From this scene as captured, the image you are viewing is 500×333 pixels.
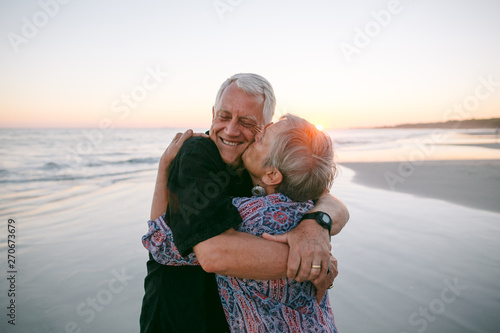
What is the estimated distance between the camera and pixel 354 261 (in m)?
4.38

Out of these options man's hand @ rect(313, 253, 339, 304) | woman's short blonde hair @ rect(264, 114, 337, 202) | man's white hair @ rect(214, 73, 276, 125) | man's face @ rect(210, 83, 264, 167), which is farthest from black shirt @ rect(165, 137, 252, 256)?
man's white hair @ rect(214, 73, 276, 125)

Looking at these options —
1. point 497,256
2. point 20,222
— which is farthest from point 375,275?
point 20,222

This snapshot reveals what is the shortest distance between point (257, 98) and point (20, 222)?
588 centimetres

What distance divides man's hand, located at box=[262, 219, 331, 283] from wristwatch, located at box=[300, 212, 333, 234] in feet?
0.19

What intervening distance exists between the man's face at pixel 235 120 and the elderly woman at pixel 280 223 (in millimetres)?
607

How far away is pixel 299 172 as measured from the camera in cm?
175

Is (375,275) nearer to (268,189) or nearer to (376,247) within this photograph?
(376,247)

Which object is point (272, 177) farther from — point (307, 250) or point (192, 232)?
→ point (192, 232)

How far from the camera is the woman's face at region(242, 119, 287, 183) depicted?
184 centimetres

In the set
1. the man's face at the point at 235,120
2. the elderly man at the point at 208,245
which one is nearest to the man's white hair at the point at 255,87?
the man's face at the point at 235,120

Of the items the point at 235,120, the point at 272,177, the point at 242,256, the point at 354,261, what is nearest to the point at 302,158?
the point at 272,177

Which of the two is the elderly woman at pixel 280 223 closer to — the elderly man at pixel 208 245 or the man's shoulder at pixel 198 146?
the elderly man at pixel 208 245

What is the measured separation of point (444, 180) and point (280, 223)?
9.96 m

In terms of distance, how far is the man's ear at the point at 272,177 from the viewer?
1.81 meters
